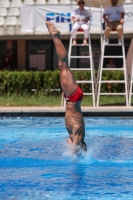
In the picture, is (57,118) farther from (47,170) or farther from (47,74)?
(47,170)

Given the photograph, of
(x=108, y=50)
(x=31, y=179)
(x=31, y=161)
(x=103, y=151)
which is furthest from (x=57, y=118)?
(x=108, y=50)

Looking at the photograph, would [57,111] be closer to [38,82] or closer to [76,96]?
[38,82]

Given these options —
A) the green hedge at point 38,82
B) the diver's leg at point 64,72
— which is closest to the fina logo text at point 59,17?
the green hedge at point 38,82

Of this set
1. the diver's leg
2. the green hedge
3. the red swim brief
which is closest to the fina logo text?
the green hedge

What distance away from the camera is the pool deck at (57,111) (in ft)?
48.7

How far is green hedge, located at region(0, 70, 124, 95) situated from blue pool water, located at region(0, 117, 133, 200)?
6.81 m

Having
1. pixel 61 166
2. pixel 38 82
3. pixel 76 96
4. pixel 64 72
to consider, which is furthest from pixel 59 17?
pixel 61 166

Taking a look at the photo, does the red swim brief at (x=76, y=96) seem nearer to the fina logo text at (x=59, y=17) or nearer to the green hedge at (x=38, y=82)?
the green hedge at (x=38, y=82)

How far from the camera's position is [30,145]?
1038 centimetres

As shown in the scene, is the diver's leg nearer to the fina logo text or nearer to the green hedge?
the green hedge

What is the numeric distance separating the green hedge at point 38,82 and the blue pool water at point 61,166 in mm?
6812

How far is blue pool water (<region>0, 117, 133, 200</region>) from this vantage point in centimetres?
662

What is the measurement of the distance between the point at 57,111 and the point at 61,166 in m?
6.72

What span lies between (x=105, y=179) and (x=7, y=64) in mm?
17279
